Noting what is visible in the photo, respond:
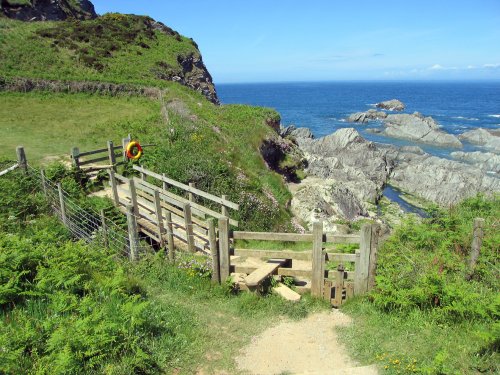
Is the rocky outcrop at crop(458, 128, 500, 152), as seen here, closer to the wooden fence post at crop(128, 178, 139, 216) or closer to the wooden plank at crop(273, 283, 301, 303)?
the wooden fence post at crop(128, 178, 139, 216)

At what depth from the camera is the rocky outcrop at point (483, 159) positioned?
41.4 meters

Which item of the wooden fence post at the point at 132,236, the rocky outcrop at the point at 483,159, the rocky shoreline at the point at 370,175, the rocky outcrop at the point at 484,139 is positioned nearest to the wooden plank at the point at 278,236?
the wooden fence post at the point at 132,236

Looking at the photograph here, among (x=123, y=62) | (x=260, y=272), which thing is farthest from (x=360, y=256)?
(x=123, y=62)

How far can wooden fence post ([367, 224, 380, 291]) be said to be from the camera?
308 inches

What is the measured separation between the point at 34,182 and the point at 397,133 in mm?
58782

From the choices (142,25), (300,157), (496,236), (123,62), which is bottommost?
(300,157)

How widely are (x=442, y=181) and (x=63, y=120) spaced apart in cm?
3164

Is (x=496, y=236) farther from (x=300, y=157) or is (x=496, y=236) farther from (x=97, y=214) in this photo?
(x=300, y=157)

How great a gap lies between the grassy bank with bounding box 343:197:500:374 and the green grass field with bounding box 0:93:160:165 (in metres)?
16.1

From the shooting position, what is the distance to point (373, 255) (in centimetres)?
797

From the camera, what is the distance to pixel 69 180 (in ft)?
50.9

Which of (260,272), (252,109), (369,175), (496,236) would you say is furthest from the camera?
(369,175)

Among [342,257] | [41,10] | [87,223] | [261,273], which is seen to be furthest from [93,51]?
[342,257]

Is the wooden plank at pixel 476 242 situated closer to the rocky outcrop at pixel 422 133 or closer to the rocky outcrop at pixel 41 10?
the rocky outcrop at pixel 422 133
